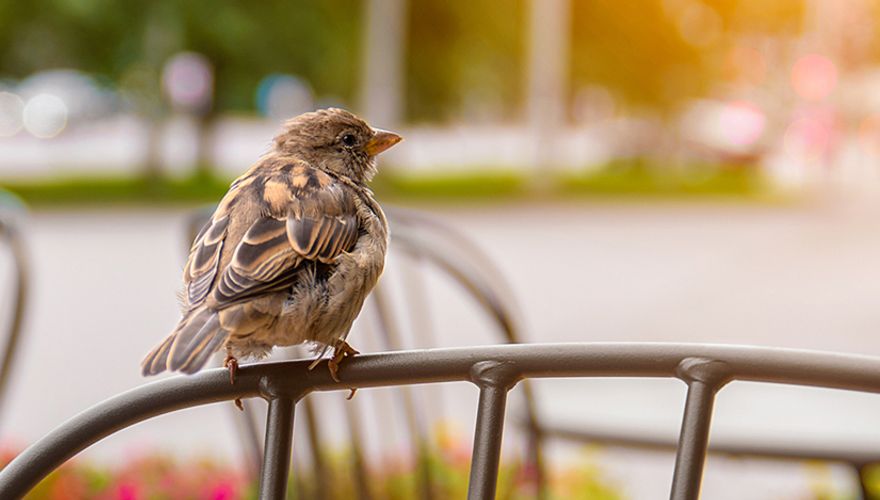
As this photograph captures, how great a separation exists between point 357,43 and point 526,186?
3.74 meters

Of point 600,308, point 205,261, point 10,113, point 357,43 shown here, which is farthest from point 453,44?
point 205,261

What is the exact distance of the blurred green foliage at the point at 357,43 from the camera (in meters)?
19.0

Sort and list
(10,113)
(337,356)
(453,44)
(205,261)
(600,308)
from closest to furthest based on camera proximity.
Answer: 1. (337,356)
2. (205,261)
3. (600,308)
4. (453,44)
5. (10,113)

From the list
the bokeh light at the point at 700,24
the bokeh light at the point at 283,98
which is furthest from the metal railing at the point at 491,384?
the bokeh light at the point at 700,24

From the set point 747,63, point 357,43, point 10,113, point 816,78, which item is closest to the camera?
point 816,78

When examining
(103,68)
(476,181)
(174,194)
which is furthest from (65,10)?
(476,181)

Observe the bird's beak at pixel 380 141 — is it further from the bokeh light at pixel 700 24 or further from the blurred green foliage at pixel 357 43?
the bokeh light at pixel 700 24

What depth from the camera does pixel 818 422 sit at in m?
2.85

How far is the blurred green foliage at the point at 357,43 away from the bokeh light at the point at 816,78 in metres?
4.28

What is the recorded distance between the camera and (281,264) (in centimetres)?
156

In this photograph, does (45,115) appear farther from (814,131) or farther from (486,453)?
(486,453)

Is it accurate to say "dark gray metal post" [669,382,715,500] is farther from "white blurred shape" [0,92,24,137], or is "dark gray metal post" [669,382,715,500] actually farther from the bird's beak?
"white blurred shape" [0,92,24,137]

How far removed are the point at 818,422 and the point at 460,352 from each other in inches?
71.7

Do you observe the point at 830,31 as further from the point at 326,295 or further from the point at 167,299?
the point at 326,295
